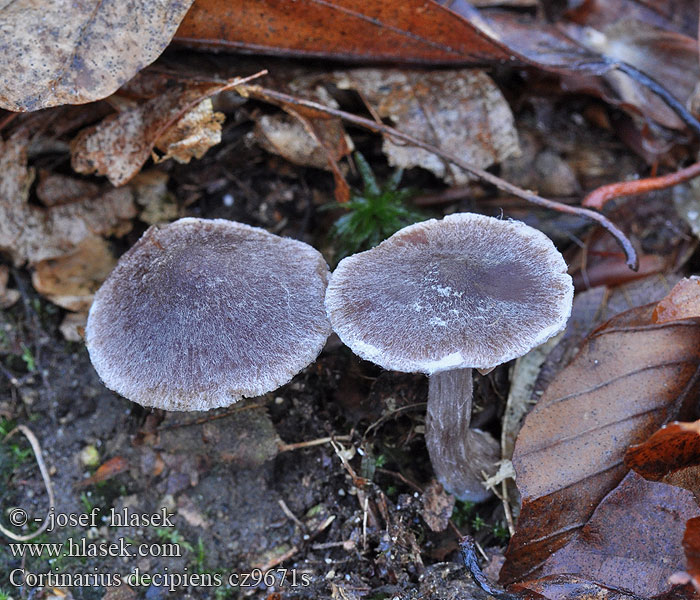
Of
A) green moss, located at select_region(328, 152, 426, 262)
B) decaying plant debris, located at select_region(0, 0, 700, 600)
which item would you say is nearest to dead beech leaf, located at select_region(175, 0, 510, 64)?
decaying plant debris, located at select_region(0, 0, 700, 600)

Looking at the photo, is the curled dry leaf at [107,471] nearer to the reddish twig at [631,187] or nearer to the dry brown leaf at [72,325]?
the dry brown leaf at [72,325]

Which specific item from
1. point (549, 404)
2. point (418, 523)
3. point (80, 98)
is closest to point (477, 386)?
point (549, 404)

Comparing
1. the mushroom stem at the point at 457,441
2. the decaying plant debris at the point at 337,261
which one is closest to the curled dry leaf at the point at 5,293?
the decaying plant debris at the point at 337,261

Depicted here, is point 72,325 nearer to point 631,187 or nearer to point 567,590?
point 567,590

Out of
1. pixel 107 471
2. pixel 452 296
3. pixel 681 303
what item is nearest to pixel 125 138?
pixel 107 471

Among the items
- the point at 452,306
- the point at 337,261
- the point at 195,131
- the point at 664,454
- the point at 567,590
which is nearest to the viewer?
the point at 567,590

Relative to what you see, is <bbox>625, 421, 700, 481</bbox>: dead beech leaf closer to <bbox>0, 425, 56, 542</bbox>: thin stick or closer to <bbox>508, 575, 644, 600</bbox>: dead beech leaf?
<bbox>508, 575, 644, 600</bbox>: dead beech leaf

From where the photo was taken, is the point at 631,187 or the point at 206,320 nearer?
the point at 206,320

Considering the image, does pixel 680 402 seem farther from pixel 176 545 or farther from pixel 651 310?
pixel 176 545
